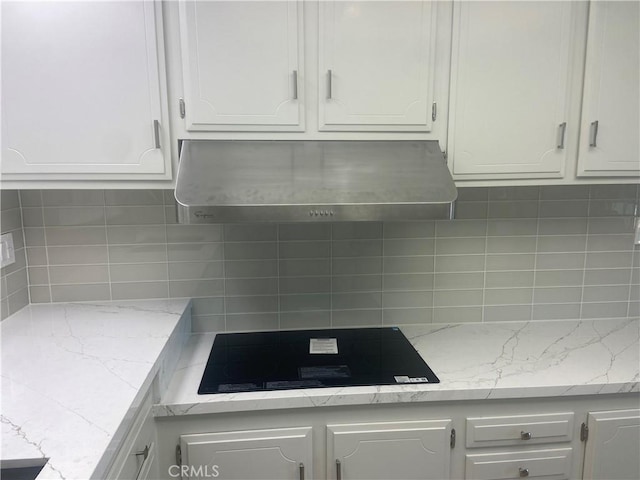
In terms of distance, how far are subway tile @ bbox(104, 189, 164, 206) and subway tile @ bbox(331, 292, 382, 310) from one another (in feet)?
2.67

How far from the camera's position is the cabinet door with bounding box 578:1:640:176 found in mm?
1401

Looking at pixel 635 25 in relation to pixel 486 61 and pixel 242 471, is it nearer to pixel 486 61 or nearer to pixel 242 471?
pixel 486 61

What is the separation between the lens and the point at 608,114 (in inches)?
57.0

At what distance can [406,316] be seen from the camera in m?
1.84

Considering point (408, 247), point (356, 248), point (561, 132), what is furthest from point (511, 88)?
point (356, 248)

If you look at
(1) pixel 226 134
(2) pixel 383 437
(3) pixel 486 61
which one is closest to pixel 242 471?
(2) pixel 383 437

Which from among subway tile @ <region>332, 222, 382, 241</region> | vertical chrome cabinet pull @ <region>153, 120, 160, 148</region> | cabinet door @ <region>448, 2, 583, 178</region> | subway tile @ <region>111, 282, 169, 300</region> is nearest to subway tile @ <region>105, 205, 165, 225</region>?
subway tile @ <region>111, 282, 169, 300</region>

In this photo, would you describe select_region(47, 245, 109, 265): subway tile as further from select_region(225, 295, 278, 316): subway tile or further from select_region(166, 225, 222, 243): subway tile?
select_region(225, 295, 278, 316): subway tile

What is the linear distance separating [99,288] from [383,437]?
121 cm

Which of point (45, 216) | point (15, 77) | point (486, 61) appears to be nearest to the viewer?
point (15, 77)

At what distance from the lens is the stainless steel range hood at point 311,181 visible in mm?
1188

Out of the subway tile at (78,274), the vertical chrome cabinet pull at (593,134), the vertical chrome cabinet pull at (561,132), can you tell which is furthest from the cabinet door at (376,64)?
the subway tile at (78,274)

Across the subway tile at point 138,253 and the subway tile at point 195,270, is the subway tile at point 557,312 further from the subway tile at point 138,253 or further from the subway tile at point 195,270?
the subway tile at point 138,253

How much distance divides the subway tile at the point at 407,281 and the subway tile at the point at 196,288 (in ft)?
2.28
